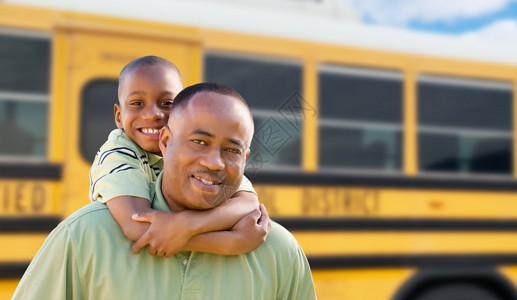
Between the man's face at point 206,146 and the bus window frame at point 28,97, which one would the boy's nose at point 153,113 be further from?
the bus window frame at point 28,97

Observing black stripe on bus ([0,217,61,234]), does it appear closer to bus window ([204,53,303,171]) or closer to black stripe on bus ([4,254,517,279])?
bus window ([204,53,303,171])

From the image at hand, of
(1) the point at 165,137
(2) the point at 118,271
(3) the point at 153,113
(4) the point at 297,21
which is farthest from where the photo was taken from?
(4) the point at 297,21

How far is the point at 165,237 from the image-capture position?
3.40 ft

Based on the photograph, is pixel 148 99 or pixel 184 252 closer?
pixel 184 252

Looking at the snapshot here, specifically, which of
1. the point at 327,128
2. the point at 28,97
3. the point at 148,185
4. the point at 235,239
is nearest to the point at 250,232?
the point at 235,239

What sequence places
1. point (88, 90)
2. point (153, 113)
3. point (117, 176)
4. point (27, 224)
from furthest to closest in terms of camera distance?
point (88, 90) < point (27, 224) < point (153, 113) < point (117, 176)

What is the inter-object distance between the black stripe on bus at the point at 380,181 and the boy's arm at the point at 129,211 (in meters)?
1.98

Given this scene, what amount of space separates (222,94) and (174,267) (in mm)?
349

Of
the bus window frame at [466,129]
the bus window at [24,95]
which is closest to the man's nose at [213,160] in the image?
the bus window at [24,95]

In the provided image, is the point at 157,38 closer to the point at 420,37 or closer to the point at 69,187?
the point at 69,187

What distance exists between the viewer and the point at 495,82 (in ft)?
12.3

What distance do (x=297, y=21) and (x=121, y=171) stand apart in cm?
244

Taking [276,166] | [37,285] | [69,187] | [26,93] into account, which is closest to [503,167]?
[276,166]

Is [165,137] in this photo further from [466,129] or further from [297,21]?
[466,129]
